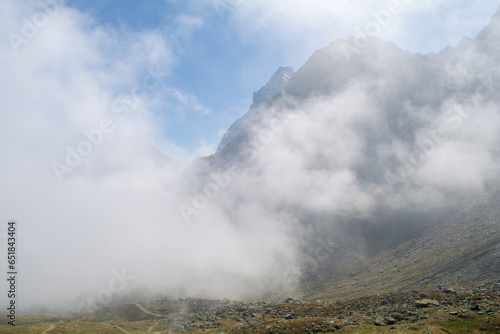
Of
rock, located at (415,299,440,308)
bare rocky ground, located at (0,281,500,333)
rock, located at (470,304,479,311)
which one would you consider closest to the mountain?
bare rocky ground, located at (0,281,500,333)

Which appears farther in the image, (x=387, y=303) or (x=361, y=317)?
(x=387, y=303)

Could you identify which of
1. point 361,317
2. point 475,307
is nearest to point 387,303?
point 361,317

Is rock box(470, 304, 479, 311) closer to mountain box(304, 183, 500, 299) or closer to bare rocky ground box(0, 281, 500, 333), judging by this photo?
bare rocky ground box(0, 281, 500, 333)

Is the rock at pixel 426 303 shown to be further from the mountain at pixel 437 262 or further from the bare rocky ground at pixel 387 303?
the mountain at pixel 437 262

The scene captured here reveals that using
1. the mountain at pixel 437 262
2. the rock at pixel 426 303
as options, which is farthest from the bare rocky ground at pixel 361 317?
the mountain at pixel 437 262

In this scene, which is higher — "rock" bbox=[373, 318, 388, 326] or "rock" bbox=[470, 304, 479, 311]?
"rock" bbox=[470, 304, 479, 311]

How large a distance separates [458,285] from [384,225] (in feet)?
319

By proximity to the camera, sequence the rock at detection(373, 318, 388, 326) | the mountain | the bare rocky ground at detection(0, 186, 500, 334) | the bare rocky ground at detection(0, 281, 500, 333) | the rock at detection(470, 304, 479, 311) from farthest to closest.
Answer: the mountain → the bare rocky ground at detection(0, 186, 500, 334) → the rock at detection(373, 318, 388, 326) → the rock at detection(470, 304, 479, 311) → the bare rocky ground at detection(0, 281, 500, 333)

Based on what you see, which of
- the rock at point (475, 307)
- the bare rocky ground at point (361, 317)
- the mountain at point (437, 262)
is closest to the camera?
the bare rocky ground at point (361, 317)

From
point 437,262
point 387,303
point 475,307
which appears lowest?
point 475,307

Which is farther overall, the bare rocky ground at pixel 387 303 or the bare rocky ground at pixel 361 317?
the bare rocky ground at pixel 387 303

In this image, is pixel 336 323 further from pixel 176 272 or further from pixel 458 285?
pixel 176 272

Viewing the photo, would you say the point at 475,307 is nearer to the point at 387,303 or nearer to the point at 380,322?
the point at 380,322

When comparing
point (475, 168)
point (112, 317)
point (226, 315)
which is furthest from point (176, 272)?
point (475, 168)
